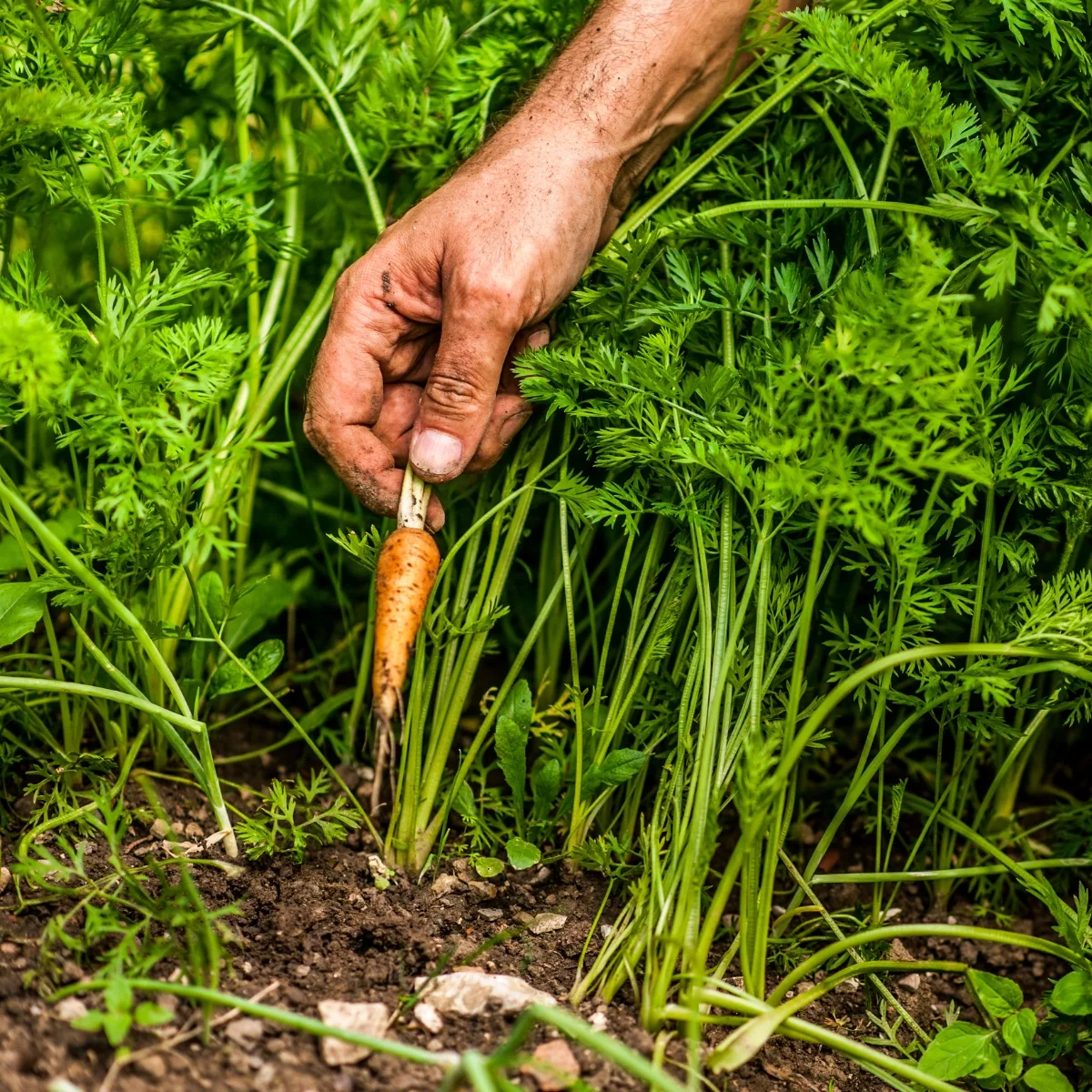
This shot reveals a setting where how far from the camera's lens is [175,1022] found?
1.10 meters

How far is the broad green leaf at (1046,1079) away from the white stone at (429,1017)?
75 cm

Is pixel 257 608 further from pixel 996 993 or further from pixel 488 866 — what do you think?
pixel 996 993

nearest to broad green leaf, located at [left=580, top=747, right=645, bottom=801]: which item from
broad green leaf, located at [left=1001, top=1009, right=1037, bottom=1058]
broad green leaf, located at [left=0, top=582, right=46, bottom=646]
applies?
broad green leaf, located at [left=1001, top=1009, right=1037, bottom=1058]

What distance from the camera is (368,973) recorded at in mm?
1263

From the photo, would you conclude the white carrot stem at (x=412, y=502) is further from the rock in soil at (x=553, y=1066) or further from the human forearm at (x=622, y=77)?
the rock in soil at (x=553, y=1066)

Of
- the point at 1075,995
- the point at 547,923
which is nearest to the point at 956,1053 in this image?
the point at 1075,995

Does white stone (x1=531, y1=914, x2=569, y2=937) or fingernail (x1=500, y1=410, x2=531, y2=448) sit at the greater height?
fingernail (x1=500, y1=410, x2=531, y2=448)

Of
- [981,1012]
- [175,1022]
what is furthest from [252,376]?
[981,1012]

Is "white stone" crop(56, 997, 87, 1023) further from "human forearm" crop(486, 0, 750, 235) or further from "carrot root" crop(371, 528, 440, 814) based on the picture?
"human forearm" crop(486, 0, 750, 235)

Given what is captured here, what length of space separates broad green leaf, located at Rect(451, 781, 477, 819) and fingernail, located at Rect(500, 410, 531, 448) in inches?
20.8

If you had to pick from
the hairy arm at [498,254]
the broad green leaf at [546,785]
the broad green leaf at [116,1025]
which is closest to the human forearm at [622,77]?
the hairy arm at [498,254]

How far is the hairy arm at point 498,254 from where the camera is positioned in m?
1.42

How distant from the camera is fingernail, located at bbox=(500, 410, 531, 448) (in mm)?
1547

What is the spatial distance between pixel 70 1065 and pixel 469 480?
3.10 ft
